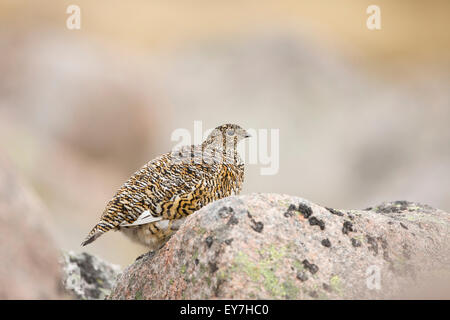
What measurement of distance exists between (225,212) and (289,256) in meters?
0.68

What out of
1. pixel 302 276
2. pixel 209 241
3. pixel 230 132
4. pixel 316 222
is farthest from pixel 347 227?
pixel 230 132

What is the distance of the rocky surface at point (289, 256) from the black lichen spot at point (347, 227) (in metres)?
0.01

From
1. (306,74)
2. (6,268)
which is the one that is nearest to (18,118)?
(306,74)

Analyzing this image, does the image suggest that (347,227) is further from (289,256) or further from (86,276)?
(86,276)

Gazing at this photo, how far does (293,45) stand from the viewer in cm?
2956

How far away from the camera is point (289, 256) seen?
202 inches

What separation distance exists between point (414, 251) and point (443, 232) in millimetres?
735

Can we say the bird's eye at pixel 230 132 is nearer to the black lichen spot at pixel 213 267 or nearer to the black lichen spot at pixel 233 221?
the black lichen spot at pixel 233 221

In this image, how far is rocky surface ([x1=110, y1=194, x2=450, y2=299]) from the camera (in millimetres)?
4898

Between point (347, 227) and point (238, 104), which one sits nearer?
point (347, 227)

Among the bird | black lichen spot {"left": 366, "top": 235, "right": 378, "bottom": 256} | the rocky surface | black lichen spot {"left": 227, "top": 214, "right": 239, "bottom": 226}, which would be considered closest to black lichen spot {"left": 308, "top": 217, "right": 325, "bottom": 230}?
the rocky surface

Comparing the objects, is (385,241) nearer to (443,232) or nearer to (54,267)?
(443,232)

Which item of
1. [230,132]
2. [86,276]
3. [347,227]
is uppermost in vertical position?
[230,132]

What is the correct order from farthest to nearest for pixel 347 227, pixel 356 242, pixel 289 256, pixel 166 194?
pixel 166 194 < pixel 347 227 < pixel 356 242 < pixel 289 256
